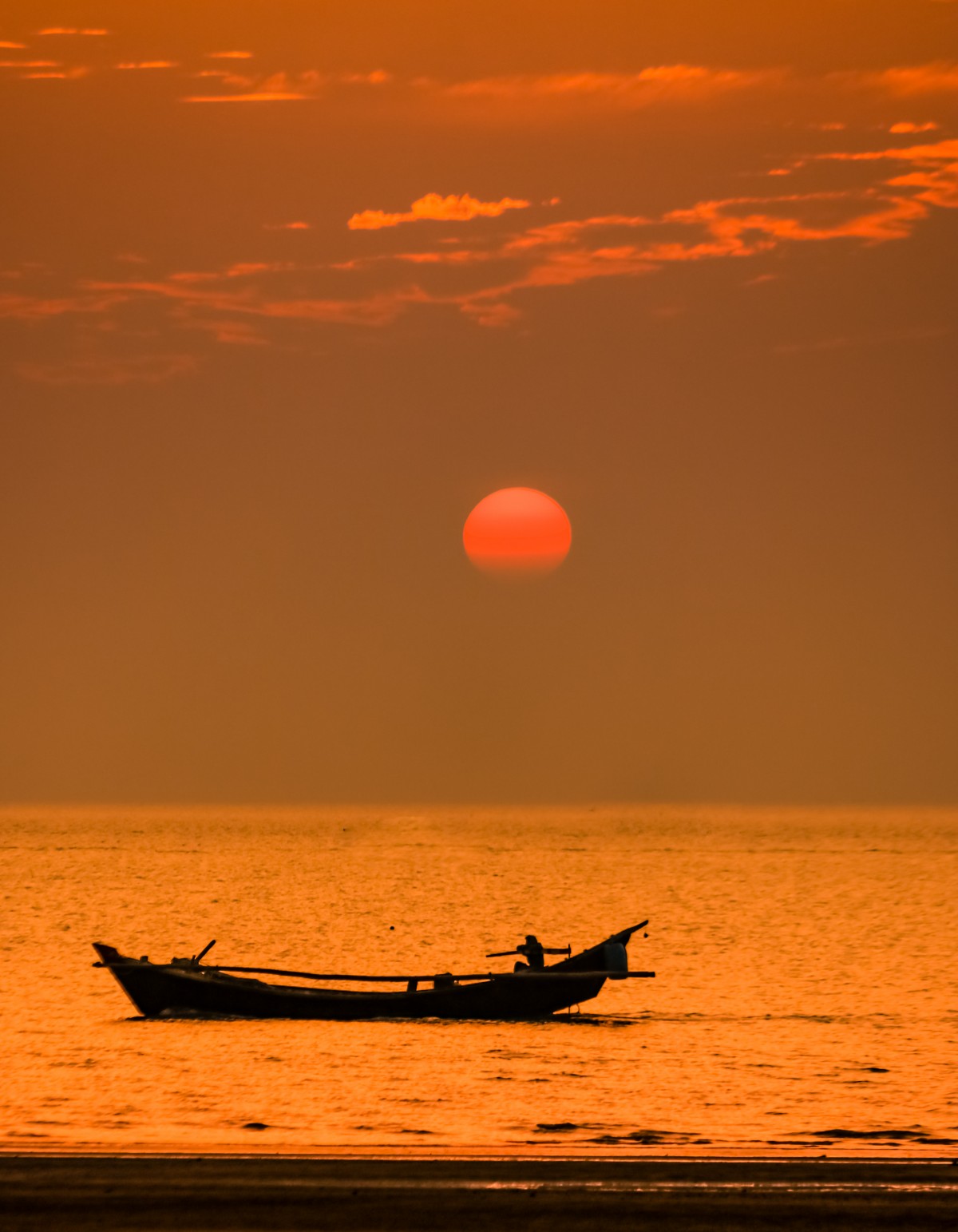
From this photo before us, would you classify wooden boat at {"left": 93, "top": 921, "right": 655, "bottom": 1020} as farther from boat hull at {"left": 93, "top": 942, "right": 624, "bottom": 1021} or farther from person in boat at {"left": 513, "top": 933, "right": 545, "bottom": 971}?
person in boat at {"left": 513, "top": 933, "right": 545, "bottom": 971}

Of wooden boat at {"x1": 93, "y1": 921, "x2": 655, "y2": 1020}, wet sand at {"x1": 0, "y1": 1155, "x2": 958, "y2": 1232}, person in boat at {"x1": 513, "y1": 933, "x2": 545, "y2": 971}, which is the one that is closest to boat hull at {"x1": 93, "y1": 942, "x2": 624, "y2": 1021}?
wooden boat at {"x1": 93, "y1": 921, "x2": 655, "y2": 1020}

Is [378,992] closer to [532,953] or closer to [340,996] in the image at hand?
[340,996]

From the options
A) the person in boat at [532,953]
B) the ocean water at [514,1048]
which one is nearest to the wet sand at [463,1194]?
the ocean water at [514,1048]

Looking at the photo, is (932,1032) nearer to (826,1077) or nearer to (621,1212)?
(826,1077)

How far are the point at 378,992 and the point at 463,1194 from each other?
18.0 metres

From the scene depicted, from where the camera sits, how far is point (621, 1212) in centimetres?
1409

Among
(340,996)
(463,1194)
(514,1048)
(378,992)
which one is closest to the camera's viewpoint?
(463,1194)

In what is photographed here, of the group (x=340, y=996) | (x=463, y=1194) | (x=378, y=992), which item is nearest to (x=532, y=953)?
(x=378, y=992)

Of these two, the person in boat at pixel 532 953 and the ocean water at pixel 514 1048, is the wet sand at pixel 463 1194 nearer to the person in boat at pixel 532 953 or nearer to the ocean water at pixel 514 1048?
the ocean water at pixel 514 1048

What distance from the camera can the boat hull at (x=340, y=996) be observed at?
32188 mm

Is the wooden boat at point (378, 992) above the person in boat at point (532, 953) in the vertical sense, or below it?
below

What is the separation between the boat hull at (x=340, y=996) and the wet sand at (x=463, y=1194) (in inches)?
644

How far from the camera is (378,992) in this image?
3234cm

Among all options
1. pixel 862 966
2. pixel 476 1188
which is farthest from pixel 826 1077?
pixel 862 966
